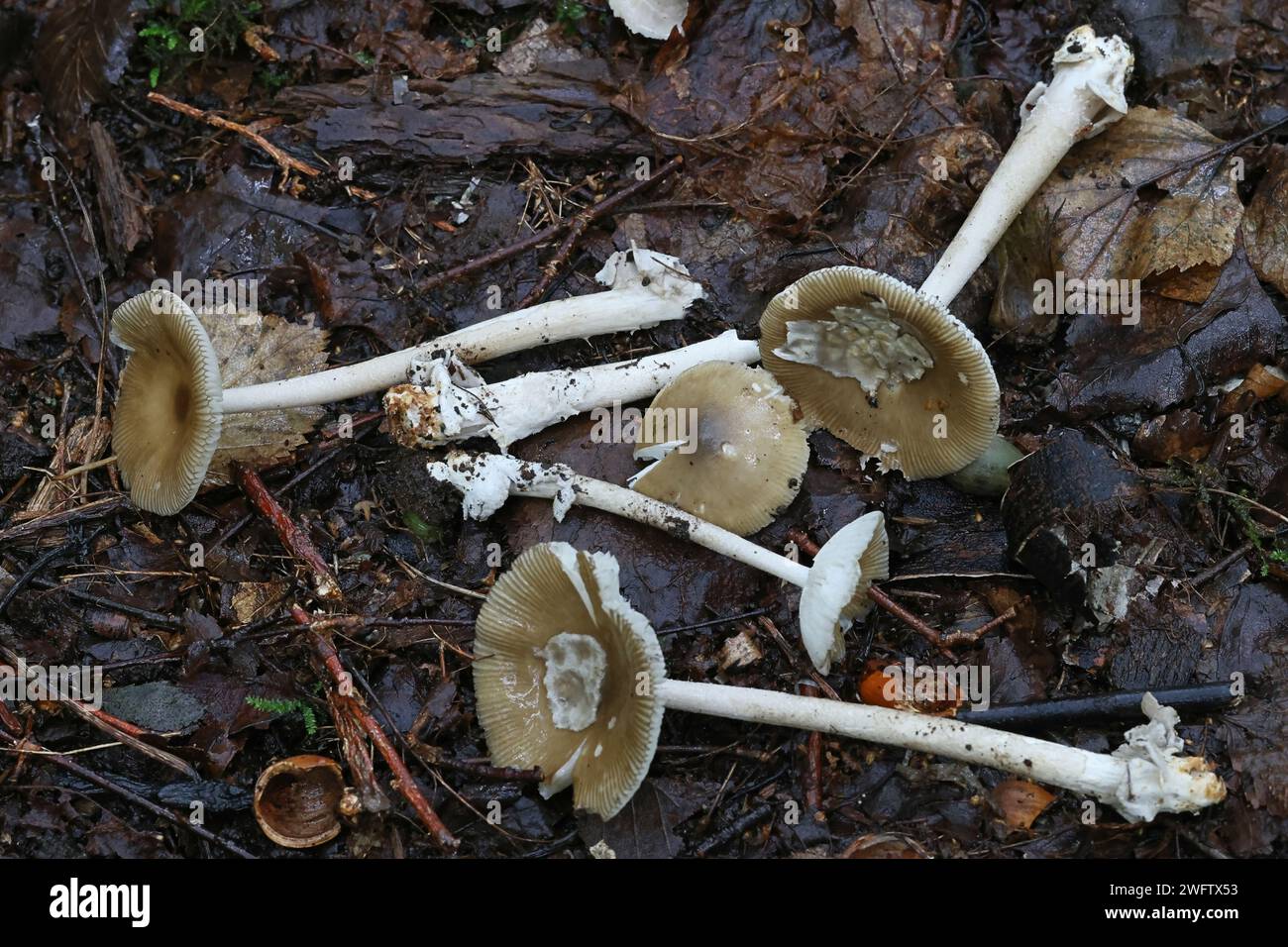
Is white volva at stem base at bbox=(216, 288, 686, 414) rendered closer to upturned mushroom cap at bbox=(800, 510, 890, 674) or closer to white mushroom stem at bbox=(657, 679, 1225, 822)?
upturned mushroom cap at bbox=(800, 510, 890, 674)

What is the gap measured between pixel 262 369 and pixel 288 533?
85cm

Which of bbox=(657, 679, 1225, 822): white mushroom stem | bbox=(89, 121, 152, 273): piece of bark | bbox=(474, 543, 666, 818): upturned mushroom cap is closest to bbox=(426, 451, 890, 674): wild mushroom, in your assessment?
bbox=(657, 679, 1225, 822): white mushroom stem

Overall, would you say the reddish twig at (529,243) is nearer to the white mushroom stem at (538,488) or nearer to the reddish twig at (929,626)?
the white mushroom stem at (538,488)

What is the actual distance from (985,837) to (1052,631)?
2.84ft

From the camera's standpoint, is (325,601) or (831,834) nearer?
(831,834)

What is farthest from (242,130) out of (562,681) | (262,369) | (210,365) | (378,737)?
(562,681)

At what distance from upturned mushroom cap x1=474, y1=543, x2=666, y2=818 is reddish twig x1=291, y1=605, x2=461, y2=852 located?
0.32m

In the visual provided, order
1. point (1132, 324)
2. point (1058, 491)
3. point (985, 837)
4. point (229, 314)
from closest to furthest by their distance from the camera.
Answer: point (985, 837), point (1058, 491), point (1132, 324), point (229, 314)

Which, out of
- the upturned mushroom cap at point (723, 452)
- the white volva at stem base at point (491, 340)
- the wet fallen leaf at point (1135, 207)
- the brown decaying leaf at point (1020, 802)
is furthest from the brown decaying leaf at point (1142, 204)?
the brown decaying leaf at point (1020, 802)

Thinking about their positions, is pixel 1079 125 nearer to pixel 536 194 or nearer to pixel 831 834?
pixel 536 194

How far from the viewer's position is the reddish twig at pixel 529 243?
4.66 meters

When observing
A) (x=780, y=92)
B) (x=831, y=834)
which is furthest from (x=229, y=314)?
(x=831, y=834)

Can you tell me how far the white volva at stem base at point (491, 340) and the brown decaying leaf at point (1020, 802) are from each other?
94.3 inches

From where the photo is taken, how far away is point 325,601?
4.07m
